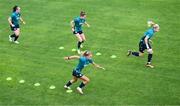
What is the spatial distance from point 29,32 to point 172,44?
9.82 metres

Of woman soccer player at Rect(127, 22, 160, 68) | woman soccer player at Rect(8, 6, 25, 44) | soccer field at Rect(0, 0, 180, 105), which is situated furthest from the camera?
woman soccer player at Rect(8, 6, 25, 44)

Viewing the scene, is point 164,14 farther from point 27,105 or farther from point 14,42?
point 27,105

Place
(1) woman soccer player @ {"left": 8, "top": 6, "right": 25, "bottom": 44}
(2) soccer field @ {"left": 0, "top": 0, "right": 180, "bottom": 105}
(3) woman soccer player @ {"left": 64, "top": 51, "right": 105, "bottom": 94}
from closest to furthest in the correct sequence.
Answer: (3) woman soccer player @ {"left": 64, "top": 51, "right": 105, "bottom": 94}
(2) soccer field @ {"left": 0, "top": 0, "right": 180, "bottom": 105}
(1) woman soccer player @ {"left": 8, "top": 6, "right": 25, "bottom": 44}

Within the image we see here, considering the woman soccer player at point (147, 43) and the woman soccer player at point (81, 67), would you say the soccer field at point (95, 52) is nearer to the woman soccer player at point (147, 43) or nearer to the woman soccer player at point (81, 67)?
the woman soccer player at point (147, 43)

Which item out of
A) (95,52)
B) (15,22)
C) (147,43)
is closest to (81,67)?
(147,43)

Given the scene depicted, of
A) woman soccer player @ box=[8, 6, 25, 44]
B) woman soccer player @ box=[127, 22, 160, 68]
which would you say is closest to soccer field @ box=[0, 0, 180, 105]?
woman soccer player @ box=[127, 22, 160, 68]

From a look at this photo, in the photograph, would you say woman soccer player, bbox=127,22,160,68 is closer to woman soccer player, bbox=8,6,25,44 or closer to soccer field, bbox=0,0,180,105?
soccer field, bbox=0,0,180,105

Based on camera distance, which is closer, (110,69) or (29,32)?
(110,69)

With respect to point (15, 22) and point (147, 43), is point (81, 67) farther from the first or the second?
point (15, 22)

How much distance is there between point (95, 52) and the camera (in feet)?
76.4

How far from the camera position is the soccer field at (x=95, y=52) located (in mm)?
18719

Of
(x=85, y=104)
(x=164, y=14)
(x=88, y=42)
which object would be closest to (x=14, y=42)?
(x=88, y=42)

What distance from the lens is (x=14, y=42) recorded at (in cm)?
2509

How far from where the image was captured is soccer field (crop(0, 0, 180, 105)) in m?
18.7
